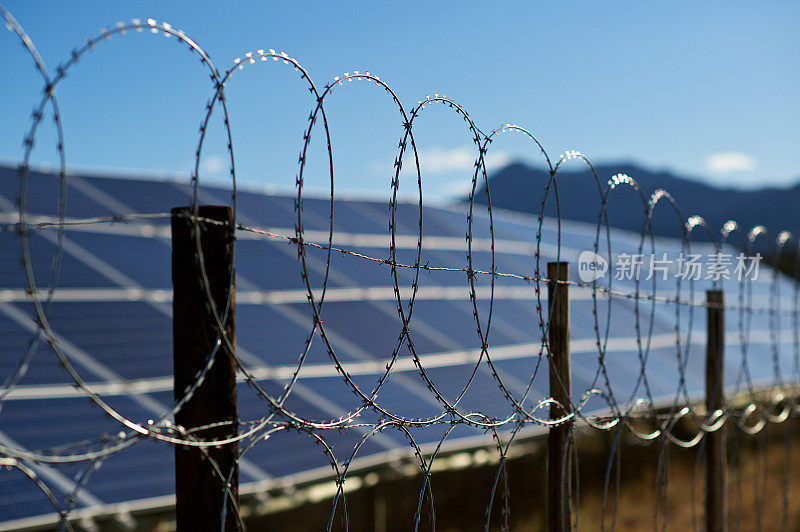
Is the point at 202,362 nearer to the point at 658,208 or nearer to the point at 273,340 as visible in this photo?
the point at 273,340

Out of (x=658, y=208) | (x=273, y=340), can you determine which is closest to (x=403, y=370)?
(x=273, y=340)

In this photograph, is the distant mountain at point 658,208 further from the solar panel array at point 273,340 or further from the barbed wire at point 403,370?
the barbed wire at point 403,370

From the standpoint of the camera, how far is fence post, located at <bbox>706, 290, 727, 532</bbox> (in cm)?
680

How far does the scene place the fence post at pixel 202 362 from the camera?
2.54 meters

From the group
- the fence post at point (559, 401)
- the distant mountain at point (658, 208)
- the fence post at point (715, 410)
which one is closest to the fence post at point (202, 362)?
the fence post at point (559, 401)

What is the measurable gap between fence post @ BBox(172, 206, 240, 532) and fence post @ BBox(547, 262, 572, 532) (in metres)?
2.38

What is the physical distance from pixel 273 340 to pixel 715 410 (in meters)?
4.12

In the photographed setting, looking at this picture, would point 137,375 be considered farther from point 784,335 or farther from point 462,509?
point 784,335

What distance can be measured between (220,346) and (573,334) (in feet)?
27.1

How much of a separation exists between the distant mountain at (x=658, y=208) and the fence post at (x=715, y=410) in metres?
111

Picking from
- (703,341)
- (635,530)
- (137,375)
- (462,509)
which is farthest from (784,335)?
(137,375)

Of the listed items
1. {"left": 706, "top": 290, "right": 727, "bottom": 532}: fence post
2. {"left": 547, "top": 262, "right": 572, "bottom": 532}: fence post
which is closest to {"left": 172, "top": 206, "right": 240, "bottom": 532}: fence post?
{"left": 547, "top": 262, "right": 572, "bottom": 532}: fence post

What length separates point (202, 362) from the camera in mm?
2557

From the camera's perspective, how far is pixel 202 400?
8.40ft
